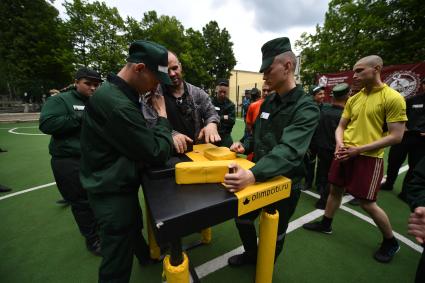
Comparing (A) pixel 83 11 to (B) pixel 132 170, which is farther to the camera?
(A) pixel 83 11

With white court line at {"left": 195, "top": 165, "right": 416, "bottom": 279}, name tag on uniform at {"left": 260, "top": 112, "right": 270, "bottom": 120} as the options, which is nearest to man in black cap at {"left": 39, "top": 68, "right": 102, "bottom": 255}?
white court line at {"left": 195, "top": 165, "right": 416, "bottom": 279}

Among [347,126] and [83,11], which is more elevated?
[83,11]

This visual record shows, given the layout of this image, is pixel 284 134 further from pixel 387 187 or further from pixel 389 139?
pixel 387 187

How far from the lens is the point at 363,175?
2.49 meters

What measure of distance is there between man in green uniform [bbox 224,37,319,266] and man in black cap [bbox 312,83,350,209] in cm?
258

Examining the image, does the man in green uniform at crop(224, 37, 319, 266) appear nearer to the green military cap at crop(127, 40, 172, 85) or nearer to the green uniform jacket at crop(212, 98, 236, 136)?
the green military cap at crop(127, 40, 172, 85)

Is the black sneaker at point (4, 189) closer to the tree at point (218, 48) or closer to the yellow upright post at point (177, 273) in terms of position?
the yellow upright post at point (177, 273)

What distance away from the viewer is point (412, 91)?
909 cm

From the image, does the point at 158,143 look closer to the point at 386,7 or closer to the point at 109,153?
the point at 109,153

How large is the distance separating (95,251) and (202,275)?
58.6 inches

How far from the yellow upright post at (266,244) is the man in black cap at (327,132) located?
9.05 ft

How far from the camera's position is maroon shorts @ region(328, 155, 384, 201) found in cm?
243

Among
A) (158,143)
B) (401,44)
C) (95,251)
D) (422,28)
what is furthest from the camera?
(401,44)

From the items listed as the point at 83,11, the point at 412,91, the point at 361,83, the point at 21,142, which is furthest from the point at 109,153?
the point at 83,11
